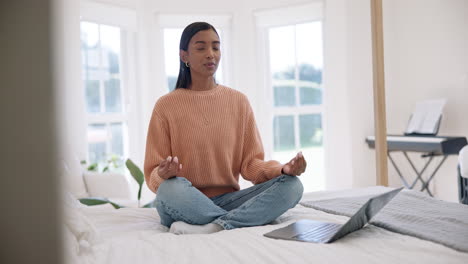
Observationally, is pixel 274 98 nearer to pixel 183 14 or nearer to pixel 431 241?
pixel 183 14

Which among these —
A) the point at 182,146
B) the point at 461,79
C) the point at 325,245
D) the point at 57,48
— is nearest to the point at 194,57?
the point at 182,146

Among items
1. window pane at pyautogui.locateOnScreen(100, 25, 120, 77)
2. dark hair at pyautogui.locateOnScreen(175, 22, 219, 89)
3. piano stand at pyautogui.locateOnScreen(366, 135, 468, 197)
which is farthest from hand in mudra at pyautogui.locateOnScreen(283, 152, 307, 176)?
window pane at pyautogui.locateOnScreen(100, 25, 120, 77)

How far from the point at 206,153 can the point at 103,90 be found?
2816mm

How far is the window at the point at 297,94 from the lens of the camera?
4.93m

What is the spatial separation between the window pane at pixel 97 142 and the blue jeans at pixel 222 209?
113 inches

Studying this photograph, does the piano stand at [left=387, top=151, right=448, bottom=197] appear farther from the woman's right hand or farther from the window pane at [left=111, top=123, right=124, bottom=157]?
the woman's right hand

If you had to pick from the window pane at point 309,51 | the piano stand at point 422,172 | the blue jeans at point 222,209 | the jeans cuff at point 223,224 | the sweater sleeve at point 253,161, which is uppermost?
the window pane at point 309,51

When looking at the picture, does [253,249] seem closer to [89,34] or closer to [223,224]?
[223,224]

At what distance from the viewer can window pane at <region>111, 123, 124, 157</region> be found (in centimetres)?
454

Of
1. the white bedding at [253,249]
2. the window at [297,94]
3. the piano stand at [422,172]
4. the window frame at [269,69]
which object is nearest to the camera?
the white bedding at [253,249]

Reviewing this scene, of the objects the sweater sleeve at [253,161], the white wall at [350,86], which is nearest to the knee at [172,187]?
the sweater sleeve at [253,161]

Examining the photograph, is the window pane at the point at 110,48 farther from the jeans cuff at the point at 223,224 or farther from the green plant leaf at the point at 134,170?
the jeans cuff at the point at 223,224

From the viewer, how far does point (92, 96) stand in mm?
4398

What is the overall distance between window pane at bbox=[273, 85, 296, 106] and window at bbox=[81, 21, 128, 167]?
1.50 metres
